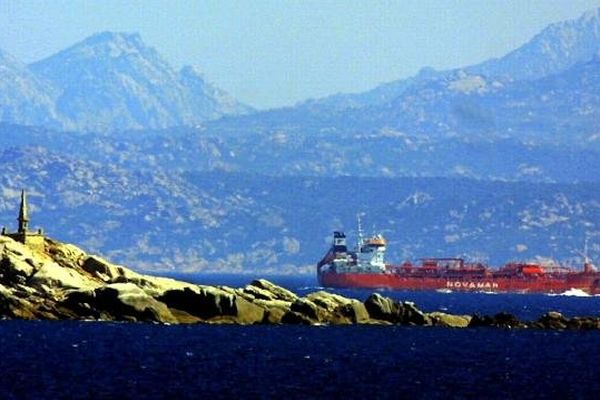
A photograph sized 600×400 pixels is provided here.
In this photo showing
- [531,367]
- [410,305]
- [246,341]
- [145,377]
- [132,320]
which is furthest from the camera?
[410,305]

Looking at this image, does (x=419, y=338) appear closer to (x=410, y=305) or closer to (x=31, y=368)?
(x=410, y=305)

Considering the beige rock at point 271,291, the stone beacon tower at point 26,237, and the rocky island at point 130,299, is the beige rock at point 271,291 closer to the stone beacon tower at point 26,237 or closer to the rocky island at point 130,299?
the rocky island at point 130,299

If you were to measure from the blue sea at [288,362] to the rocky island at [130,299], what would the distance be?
149cm

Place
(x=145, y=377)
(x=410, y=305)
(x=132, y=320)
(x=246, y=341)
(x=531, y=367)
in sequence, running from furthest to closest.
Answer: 1. (x=410, y=305)
2. (x=132, y=320)
3. (x=246, y=341)
4. (x=531, y=367)
5. (x=145, y=377)

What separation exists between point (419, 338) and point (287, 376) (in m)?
38.8

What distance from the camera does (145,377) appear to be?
374 ft

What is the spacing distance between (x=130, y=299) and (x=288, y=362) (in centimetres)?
2755

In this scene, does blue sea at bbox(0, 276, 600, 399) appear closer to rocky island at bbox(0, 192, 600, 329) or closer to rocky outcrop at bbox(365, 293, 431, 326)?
rocky island at bbox(0, 192, 600, 329)

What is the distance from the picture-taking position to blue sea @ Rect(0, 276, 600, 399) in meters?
109

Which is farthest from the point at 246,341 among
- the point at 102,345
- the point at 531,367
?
the point at 531,367

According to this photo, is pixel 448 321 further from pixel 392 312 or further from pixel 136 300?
pixel 136 300

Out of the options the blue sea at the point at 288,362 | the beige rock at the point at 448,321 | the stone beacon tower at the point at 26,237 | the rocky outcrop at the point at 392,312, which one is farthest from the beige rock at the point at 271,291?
the stone beacon tower at the point at 26,237

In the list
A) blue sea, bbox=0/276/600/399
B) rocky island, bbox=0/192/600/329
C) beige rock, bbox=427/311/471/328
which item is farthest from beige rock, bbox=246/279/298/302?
beige rock, bbox=427/311/471/328

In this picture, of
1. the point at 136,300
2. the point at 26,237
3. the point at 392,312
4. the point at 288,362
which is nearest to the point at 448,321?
the point at 392,312
